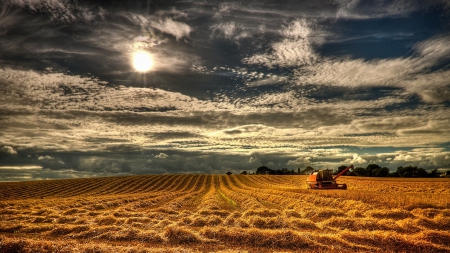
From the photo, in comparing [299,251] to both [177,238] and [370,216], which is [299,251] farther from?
[370,216]

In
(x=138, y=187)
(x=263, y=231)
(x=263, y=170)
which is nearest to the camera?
(x=263, y=231)

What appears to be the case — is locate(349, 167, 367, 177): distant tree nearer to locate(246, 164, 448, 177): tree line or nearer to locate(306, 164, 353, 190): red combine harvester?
locate(246, 164, 448, 177): tree line

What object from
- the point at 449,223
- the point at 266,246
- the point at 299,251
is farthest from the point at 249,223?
the point at 449,223

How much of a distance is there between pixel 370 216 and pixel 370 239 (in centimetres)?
467

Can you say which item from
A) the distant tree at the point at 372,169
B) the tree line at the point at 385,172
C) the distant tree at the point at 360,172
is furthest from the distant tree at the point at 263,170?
the distant tree at the point at 372,169

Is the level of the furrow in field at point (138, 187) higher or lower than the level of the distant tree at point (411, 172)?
lower

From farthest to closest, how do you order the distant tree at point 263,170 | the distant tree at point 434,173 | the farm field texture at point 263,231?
the distant tree at point 263,170 < the distant tree at point 434,173 < the farm field texture at point 263,231

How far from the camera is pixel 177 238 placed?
36.6 feet

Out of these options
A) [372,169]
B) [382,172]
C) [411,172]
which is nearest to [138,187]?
[382,172]

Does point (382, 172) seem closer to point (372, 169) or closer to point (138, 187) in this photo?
point (372, 169)

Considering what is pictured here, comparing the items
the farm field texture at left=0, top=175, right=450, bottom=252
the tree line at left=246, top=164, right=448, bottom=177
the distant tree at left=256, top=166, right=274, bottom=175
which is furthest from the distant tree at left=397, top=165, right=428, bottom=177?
the farm field texture at left=0, top=175, right=450, bottom=252

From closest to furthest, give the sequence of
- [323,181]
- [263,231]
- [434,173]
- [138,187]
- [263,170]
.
→ [263,231] < [323,181] < [138,187] < [434,173] < [263,170]

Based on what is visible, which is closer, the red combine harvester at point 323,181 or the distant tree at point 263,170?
the red combine harvester at point 323,181

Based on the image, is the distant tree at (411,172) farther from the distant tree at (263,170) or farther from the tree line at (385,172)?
the distant tree at (263,170)
